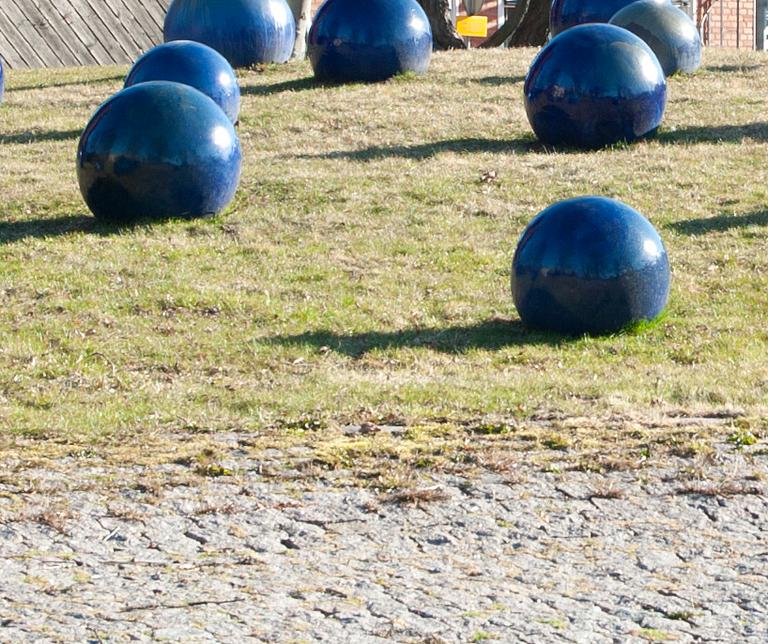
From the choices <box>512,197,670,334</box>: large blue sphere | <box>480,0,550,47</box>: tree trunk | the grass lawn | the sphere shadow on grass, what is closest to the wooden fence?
<box>480,0,550,47</box>: tree trunk

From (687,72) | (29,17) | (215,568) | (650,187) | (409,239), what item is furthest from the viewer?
(29,17)

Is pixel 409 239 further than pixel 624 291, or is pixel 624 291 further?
pixel 409 239

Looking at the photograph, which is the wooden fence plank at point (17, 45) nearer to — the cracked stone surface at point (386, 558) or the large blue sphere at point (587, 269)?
the large blue sphere at point (587, 269)

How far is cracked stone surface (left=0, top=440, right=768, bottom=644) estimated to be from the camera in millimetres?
5152

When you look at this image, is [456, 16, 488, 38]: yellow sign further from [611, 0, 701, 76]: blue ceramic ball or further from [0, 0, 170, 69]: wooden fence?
[611, 0, 701, 76]: blue ceramic ball

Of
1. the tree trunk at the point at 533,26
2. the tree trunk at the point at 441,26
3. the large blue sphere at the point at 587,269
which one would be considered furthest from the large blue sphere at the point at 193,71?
the tree trunk at the point at 533,26

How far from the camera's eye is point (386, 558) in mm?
5836

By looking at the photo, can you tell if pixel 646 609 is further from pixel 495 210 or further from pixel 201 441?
pixel 495 210

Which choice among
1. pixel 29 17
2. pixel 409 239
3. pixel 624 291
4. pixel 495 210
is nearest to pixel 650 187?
pixel 495 210

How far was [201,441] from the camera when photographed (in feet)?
24.7

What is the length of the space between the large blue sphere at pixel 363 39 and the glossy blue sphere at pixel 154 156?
5.69m

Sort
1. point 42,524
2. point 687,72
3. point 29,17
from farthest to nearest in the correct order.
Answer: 1. point 29,17
2. point 687,72
3. point 42,524

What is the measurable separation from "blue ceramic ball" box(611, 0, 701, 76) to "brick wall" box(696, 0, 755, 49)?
853 inches

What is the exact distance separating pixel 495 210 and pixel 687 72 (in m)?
6.96
